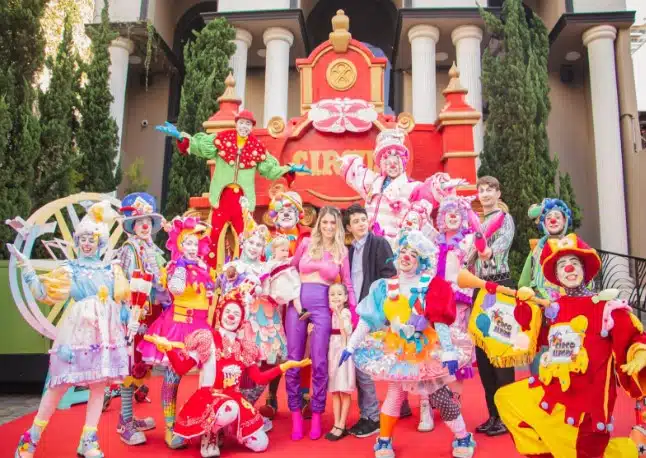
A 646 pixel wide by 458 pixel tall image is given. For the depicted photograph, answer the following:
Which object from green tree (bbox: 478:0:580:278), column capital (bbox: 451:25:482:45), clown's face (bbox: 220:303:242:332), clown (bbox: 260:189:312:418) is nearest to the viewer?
clown's face (bbox: 220:303:242:332)

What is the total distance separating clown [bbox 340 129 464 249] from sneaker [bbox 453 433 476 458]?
2.06 m

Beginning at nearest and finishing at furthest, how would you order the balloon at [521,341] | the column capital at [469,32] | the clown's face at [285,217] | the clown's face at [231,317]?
the balloon at [521,341] → the clown's face at [231,317] → the clown's face at [285,217] → the column capital at [469,32]

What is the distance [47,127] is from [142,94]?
6134 mm

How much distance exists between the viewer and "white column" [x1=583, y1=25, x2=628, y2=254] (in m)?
10.3

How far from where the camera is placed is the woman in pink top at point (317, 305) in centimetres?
405

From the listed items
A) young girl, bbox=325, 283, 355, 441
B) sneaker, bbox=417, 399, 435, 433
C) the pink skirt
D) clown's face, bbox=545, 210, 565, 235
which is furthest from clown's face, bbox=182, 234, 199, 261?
clown's face, bbox=545, 210, 565, 235

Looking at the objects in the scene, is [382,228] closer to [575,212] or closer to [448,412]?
[448,412]

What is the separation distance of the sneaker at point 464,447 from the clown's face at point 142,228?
288cm

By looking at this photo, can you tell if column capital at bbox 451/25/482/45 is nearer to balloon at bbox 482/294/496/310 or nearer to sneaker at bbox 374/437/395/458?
balloon at bbox 482/294/496/310

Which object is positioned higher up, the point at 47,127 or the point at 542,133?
the point at 542,133

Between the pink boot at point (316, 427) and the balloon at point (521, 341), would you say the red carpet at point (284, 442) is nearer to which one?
the pink boot at point (316, 427)

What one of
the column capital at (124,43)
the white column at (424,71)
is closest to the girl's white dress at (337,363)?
the white column at (424,71)

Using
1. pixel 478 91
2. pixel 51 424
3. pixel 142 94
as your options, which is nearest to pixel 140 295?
pixel 51 424

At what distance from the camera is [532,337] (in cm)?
337
